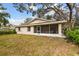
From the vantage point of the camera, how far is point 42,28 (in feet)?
13.6

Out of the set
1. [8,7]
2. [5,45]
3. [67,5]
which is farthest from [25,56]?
[67,5]

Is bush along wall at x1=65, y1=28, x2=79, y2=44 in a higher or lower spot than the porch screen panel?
lower

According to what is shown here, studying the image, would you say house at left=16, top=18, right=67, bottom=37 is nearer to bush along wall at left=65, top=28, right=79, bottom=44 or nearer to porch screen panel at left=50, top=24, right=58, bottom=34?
porch screen panel at left=50, top=24, right=58, bottom=34

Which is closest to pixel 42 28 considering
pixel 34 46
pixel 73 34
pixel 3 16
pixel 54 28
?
pixel 54 28

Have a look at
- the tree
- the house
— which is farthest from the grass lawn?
the tree

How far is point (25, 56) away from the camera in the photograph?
4.00 metres

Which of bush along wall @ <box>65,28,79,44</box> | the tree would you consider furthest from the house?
the tree

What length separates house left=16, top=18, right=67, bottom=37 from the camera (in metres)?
4.10

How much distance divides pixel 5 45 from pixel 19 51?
28cm

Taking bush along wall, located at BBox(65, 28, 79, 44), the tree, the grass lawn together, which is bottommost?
the grass lawn

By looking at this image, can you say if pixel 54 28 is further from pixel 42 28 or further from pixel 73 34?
pixel 73 34

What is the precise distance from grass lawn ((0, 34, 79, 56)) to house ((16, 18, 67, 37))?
0.31ft

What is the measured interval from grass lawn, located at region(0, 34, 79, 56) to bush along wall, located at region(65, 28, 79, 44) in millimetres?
95

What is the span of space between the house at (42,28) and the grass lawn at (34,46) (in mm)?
Result: 94
